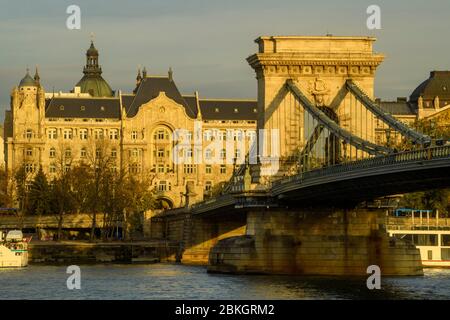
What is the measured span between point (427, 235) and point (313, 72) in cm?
2254

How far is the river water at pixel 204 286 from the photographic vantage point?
86.1 meters

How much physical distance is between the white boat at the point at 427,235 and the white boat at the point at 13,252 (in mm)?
24521

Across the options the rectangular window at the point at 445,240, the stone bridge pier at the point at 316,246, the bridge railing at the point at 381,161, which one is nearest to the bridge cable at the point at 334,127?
the bridge railing at the point at 381,161

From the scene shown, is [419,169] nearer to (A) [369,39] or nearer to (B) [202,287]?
(B) [202,287]

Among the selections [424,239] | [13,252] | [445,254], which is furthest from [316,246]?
[13,252]

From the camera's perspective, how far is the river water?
86.1 metres

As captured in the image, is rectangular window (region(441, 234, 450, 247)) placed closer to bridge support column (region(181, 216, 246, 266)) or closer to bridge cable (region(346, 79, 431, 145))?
bridge support column (region(181, 216, 246, 266))

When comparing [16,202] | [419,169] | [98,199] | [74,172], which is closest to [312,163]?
[419,169]

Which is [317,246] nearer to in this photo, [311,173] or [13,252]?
[311,173]

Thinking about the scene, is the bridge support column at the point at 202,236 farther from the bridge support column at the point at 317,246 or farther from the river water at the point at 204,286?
the bridge support column at the point at 317,246

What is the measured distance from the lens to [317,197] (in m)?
100

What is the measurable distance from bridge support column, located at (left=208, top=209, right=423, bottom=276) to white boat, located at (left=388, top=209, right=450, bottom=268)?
19.6m
